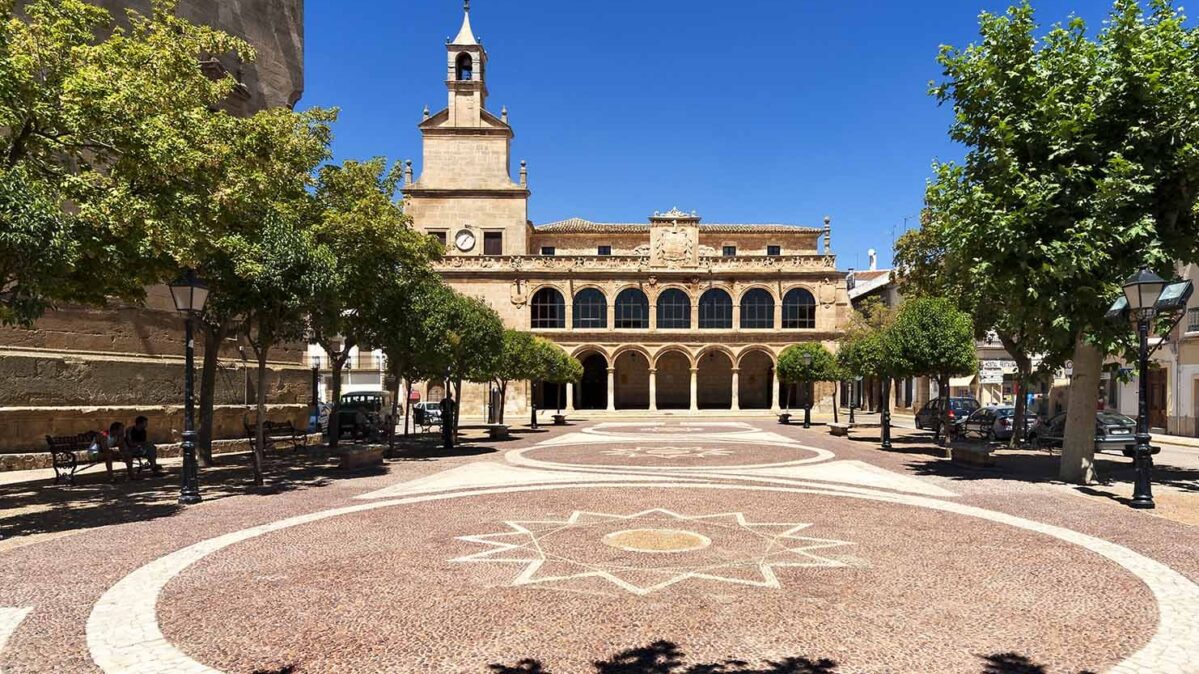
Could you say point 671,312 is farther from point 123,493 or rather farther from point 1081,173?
point 123,493

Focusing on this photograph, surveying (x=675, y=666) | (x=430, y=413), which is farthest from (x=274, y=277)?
(x=430, y=413)

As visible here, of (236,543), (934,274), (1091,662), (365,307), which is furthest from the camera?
(934,274)

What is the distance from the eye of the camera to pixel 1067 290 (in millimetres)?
11469

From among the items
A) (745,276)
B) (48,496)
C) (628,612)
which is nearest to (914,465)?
(628,612)

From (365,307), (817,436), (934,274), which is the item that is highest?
(934,274)

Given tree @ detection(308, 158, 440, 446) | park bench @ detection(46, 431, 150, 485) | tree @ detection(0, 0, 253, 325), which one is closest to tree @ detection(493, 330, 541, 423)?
tree @ detection(308, 158, 440, 446)

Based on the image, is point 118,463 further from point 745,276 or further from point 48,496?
point 745,276

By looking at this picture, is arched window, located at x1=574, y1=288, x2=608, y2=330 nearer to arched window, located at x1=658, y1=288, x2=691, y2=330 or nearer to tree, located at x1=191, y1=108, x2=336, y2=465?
arched window, located at x1=658, y1=288, x2=691, y2=330

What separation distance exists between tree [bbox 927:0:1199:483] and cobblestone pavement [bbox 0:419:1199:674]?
321cm

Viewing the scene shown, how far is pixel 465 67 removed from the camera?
44469 mm

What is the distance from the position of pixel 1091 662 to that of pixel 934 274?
Result: 64.7ft

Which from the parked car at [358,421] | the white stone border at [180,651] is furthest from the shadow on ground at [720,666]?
the parked car at [358,421]

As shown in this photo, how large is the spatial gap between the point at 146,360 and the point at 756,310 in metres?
34.4

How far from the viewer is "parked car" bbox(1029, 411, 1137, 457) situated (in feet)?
54.0
